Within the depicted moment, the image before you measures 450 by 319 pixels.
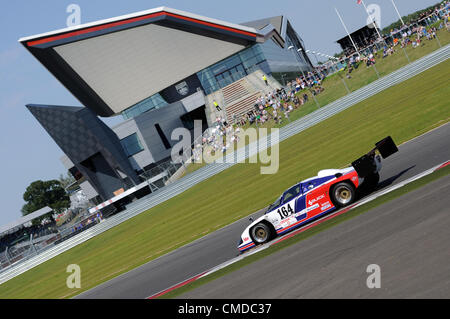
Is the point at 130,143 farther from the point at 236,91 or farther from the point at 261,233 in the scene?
→ the point at 261,233

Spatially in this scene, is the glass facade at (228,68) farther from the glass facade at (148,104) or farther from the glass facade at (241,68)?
the glass facade at (148,104)

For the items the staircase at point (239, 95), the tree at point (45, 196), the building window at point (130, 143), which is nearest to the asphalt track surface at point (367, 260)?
the staircase at point (239, 95)

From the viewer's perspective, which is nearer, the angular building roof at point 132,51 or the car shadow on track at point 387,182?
the car shadow on track at point 387,182

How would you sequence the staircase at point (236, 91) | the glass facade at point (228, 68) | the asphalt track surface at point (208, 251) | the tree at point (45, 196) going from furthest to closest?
1. the tree at point (45, 196)
2. the glass facade at point (228, 68)
3. the staircase at point (236, 91)
4. the asphalt track surface at point (208, 251)

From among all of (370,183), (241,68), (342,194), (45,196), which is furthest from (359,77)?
(45,196)

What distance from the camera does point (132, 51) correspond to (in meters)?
56.1

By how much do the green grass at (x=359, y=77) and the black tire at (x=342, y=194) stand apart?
27385 mm

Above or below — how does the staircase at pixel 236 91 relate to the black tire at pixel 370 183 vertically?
above

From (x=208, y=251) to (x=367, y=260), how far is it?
8979 millimetres

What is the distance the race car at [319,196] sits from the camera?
1308 centimetres

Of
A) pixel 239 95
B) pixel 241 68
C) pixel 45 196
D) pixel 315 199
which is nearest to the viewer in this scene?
pixel 315 199

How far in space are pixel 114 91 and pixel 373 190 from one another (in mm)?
49041

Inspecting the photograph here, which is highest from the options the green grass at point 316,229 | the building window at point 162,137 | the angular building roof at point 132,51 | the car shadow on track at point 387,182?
the angular building roof at point 132,51
